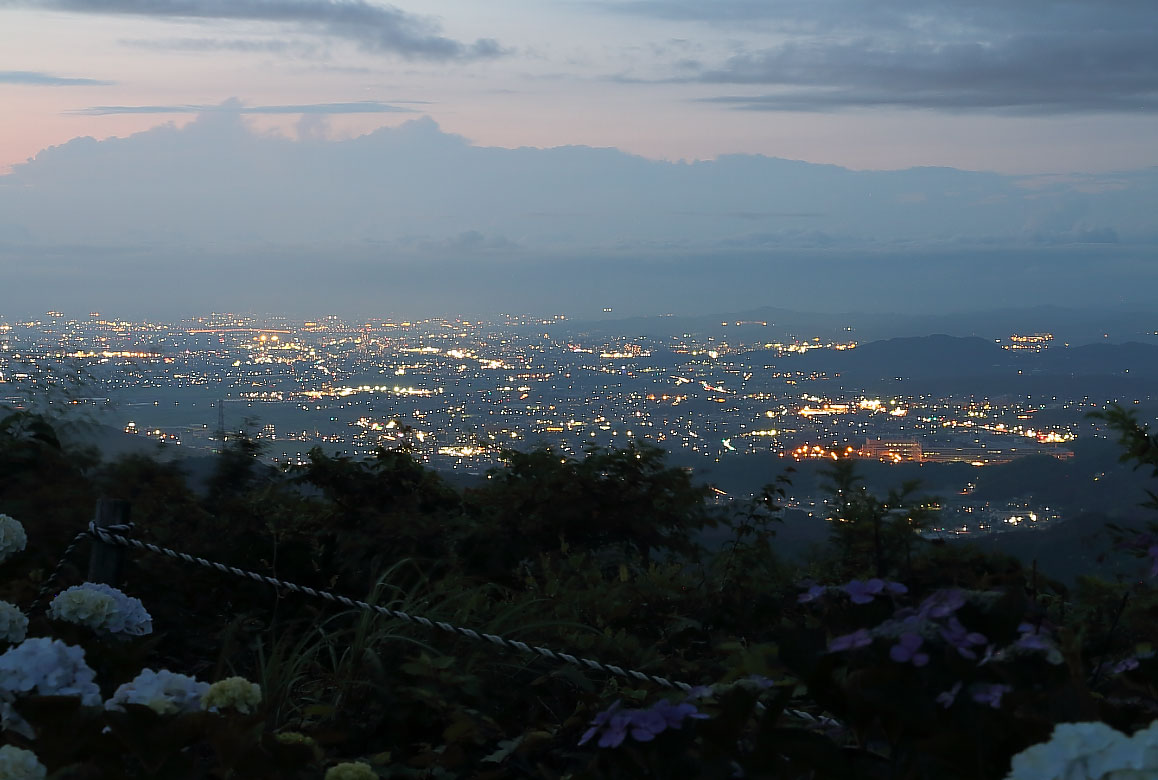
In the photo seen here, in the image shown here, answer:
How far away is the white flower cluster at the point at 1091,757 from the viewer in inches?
54.1

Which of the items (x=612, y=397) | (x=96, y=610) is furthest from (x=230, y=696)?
(x=612, y=397)

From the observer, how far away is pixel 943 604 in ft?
6.59

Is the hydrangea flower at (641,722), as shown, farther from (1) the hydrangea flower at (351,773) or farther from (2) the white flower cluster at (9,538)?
(2) the white flower cluster at (9,538)

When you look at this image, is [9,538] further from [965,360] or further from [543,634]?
[965,360]

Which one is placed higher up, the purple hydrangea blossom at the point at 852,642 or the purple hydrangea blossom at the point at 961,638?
the purple hydrangea blossom at the point at 961,638

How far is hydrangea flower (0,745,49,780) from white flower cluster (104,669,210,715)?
0.95ft

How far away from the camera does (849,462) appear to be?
5.59m

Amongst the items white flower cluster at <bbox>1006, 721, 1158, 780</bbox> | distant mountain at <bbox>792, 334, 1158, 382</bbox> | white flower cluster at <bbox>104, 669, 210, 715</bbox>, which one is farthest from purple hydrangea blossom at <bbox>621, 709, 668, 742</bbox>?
distant mountain at <bbox>792, 334, 1158, 382</bbox>

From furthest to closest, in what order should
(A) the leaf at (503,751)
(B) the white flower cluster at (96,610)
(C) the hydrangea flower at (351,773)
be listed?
(A) the leaf at (503,751), (B) the white flower cluster at (96,610), (C) the hydrangea flower at (351,773)

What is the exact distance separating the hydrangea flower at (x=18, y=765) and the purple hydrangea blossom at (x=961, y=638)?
177 cm

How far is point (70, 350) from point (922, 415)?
872cm

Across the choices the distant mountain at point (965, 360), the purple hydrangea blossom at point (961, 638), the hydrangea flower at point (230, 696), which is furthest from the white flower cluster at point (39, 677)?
the distant mountain at point (965, 360)

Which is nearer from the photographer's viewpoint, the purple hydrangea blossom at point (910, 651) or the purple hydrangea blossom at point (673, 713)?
the purple hydrangea blossom at point (910, 651)

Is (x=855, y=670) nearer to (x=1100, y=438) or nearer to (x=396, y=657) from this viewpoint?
(x=396, y=657)
